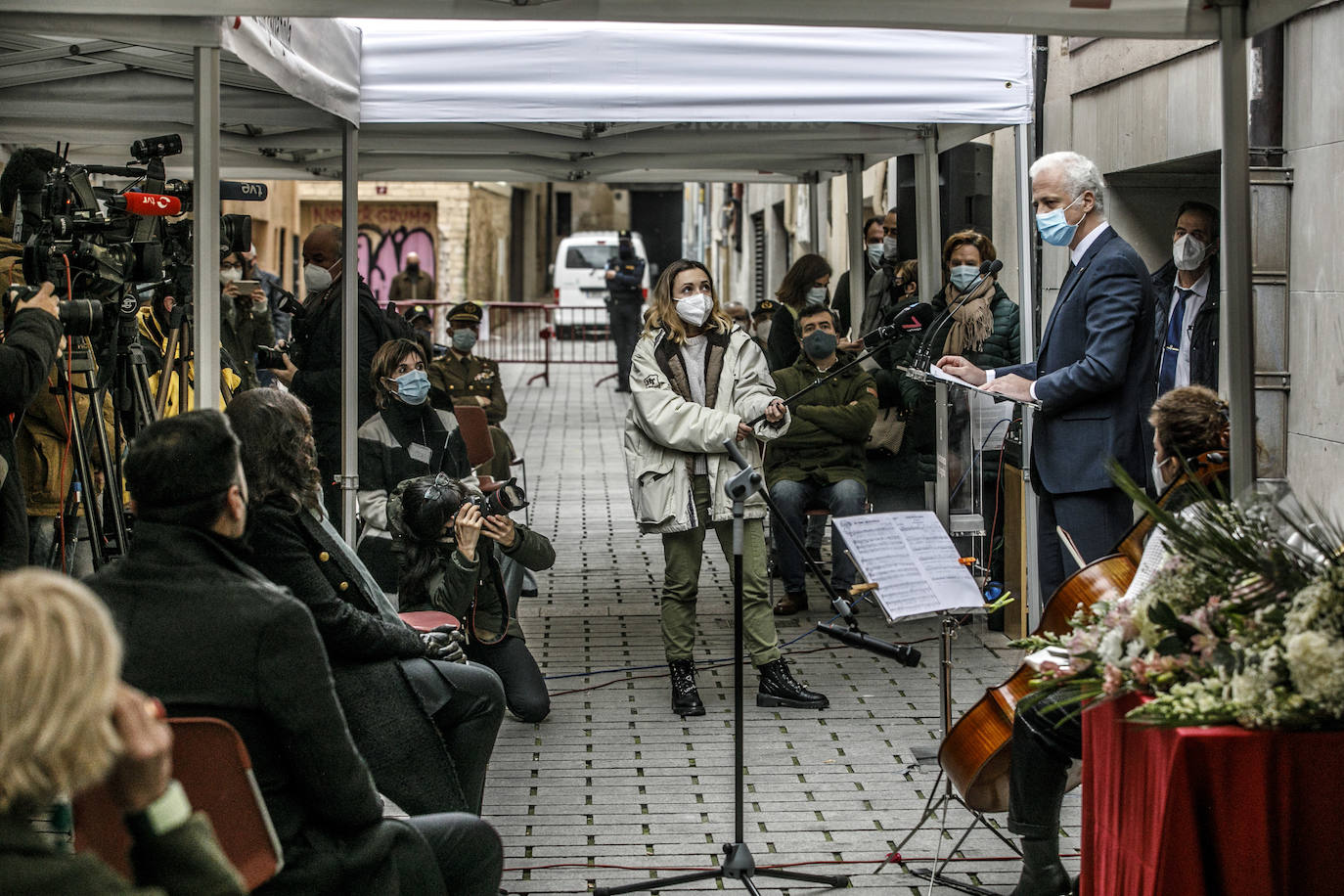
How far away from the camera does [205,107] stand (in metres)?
4.56

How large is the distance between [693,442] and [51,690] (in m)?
4.20

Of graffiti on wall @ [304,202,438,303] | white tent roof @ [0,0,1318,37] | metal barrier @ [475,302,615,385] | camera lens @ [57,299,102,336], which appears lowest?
camera lens @ [57,299,102,336]

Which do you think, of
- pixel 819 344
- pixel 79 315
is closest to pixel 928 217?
pixel 819 344

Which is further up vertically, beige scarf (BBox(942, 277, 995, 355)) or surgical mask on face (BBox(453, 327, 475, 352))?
surgical mask on face (BBox(453, 327, 475, 352))

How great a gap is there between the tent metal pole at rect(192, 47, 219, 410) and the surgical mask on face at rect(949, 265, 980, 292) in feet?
13.2

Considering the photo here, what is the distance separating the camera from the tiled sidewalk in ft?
15.2

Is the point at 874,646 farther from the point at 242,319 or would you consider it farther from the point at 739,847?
the point at 242,319

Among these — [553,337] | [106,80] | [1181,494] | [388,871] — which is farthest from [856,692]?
[553,337]

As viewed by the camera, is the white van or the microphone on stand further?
the white van

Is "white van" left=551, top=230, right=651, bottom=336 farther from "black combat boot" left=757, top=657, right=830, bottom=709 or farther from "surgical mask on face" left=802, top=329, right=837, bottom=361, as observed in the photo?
"black combat boot" left=757, top=657, right=830, bottom=709

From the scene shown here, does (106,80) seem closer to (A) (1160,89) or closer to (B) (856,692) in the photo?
(B) (856,692)

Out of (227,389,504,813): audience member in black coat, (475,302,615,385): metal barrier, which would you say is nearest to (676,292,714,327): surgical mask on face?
(227,389,504,813): audience member in black coat

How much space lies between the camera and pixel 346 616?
3.71 metres

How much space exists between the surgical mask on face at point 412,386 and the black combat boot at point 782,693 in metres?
A: 1.85
